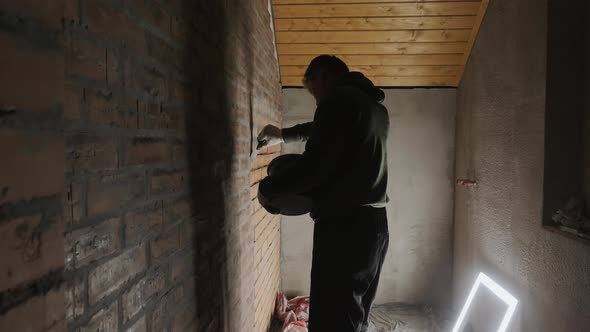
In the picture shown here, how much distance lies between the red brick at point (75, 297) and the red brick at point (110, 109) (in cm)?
28

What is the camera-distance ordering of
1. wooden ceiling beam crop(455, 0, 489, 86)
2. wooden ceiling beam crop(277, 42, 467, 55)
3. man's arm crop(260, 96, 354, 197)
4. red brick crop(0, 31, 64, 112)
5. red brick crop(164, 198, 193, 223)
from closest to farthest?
red brick crop(0, 31, 64, 112), red brick crop(164, 198, 193, 223), man's arm crop(260, 96, 354, 197), wooden ceiling beam crop(455, 0, 489, 86), wooden ceiling beam crop(277, 42, 467, 55)

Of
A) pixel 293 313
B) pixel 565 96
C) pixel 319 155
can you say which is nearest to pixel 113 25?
pixel 319 155

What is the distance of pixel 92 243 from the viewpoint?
714 millimetres

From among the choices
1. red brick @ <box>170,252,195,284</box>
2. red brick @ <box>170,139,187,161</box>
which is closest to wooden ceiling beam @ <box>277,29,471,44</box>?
red brick @ <box>170,139,187,161</box>

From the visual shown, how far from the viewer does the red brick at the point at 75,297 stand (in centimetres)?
64

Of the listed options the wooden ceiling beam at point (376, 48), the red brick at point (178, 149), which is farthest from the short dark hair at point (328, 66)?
the wooden ceiling beam at point (376, 48)

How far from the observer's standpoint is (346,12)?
3.05 m

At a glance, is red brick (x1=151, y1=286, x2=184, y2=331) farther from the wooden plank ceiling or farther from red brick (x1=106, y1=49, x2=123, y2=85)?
the wooden plank ceiling

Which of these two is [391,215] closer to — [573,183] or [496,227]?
[496,227]

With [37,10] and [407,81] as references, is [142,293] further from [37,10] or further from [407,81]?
[407,81]

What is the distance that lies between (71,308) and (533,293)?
225 centimetres

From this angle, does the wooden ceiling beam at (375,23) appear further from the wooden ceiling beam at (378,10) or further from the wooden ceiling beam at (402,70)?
the wooden ceiling beam at (402,70)

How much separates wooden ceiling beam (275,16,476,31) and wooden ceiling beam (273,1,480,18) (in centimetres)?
3

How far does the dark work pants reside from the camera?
164cm
